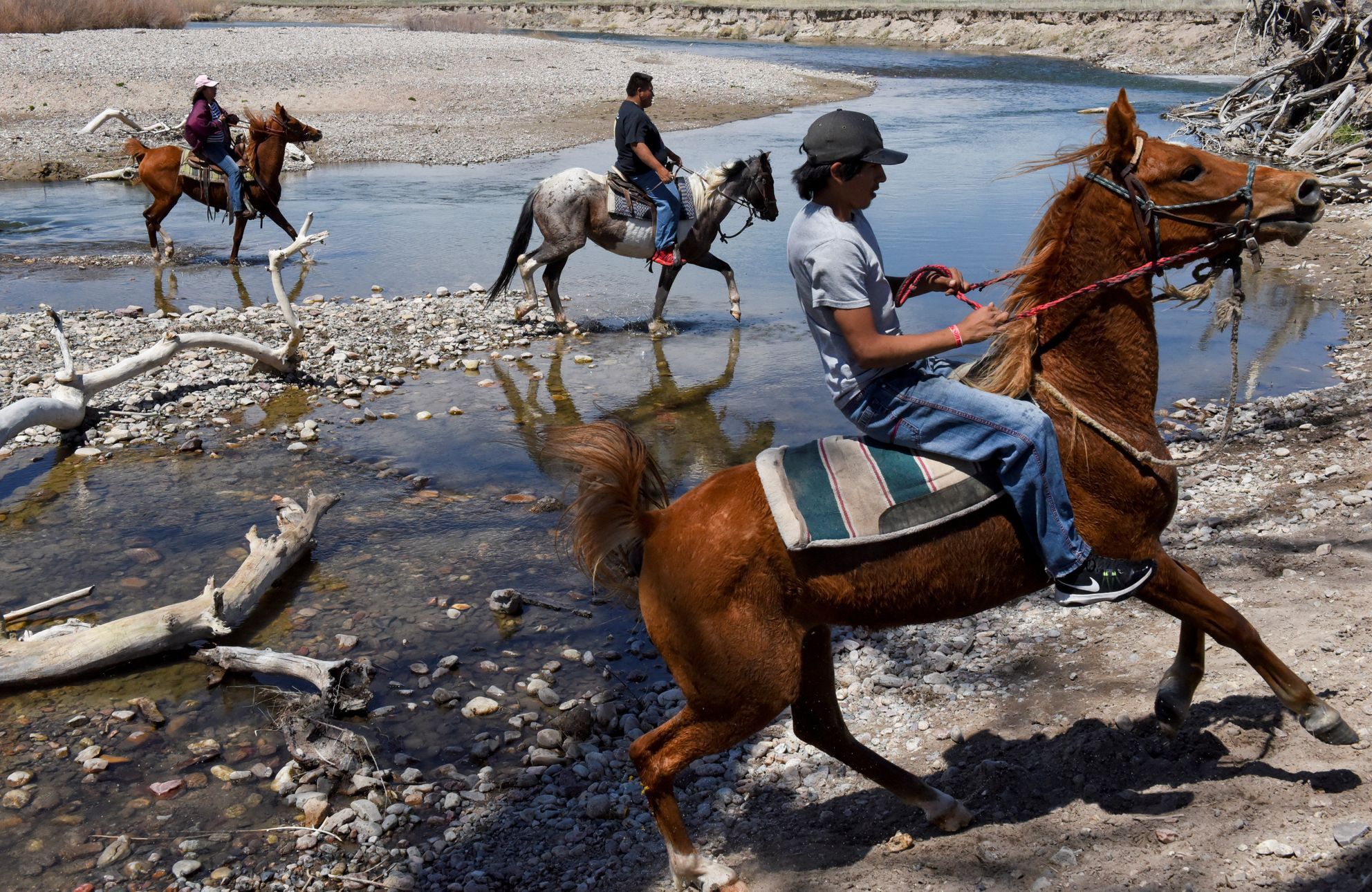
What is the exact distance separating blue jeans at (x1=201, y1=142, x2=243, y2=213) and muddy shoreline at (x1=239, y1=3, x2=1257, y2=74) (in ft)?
115

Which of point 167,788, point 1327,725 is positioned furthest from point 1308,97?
point 167,788

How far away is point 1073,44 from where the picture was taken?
57.2 meters

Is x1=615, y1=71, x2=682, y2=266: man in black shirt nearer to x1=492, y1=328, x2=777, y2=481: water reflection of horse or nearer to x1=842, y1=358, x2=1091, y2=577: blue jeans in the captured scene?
x1=492, y1=328, x2=777, y2=481: water reflection of horse

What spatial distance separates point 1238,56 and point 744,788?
50.3 metres

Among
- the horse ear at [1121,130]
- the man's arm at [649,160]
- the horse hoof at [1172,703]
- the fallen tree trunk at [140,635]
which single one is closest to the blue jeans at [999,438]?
the horse hoof at [1172,703]

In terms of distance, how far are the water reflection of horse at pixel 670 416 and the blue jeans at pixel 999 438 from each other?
483 cm

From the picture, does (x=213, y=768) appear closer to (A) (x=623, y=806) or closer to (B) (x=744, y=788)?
(A) (x=623, y=806)

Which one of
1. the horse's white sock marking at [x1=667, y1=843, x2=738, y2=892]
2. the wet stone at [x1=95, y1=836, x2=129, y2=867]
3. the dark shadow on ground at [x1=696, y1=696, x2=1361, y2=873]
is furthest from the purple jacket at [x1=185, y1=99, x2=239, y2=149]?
the horse's white sock marking at [x1=667, y1=843, x2=738, y2=892]

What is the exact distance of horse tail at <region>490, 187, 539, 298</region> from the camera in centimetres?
1277

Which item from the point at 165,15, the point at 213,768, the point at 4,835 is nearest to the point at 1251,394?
the point at 213,768

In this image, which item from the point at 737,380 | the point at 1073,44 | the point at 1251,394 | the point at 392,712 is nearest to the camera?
the point at 392,712

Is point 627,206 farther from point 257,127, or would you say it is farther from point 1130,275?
point 1130,275

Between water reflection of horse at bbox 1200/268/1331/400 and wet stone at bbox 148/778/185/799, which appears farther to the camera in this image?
water reflection of horse at bbox 1200/268/1331/400

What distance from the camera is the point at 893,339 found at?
362 cm
